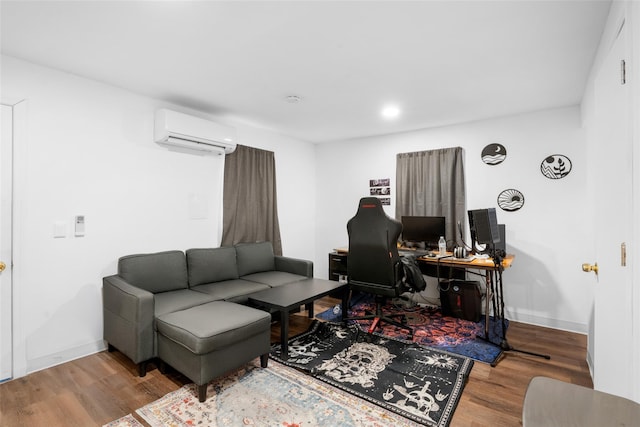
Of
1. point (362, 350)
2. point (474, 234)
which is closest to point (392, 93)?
point (474, 234)

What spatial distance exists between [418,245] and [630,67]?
10.7ft

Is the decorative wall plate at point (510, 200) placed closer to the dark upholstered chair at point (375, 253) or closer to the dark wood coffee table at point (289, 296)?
the dark upholstered chair at point (375, 253)

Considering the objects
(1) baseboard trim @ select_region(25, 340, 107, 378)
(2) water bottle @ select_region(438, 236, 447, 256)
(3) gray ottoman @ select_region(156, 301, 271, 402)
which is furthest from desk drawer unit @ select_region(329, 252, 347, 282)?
(1) baseboard trim @ select_region(25, 340, 107, 378)

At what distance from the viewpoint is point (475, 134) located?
4113mm

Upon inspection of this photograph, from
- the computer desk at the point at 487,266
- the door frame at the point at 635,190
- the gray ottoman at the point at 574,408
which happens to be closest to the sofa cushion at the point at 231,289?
the computer desk at the point at 487,266

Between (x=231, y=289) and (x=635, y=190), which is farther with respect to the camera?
(x=231, y=289)

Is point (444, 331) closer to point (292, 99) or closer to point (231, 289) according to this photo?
point (231, 289)

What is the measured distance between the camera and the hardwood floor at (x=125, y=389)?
199cm

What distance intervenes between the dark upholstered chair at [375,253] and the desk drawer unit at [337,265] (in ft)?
3.85

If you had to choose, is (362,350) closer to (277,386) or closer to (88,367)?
(277,386)

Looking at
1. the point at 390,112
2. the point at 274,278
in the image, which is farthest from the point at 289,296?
the point at 390,112

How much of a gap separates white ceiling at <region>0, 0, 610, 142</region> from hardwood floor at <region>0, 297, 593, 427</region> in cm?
254

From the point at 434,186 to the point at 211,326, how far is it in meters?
3.40

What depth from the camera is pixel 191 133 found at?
11.0 feet
